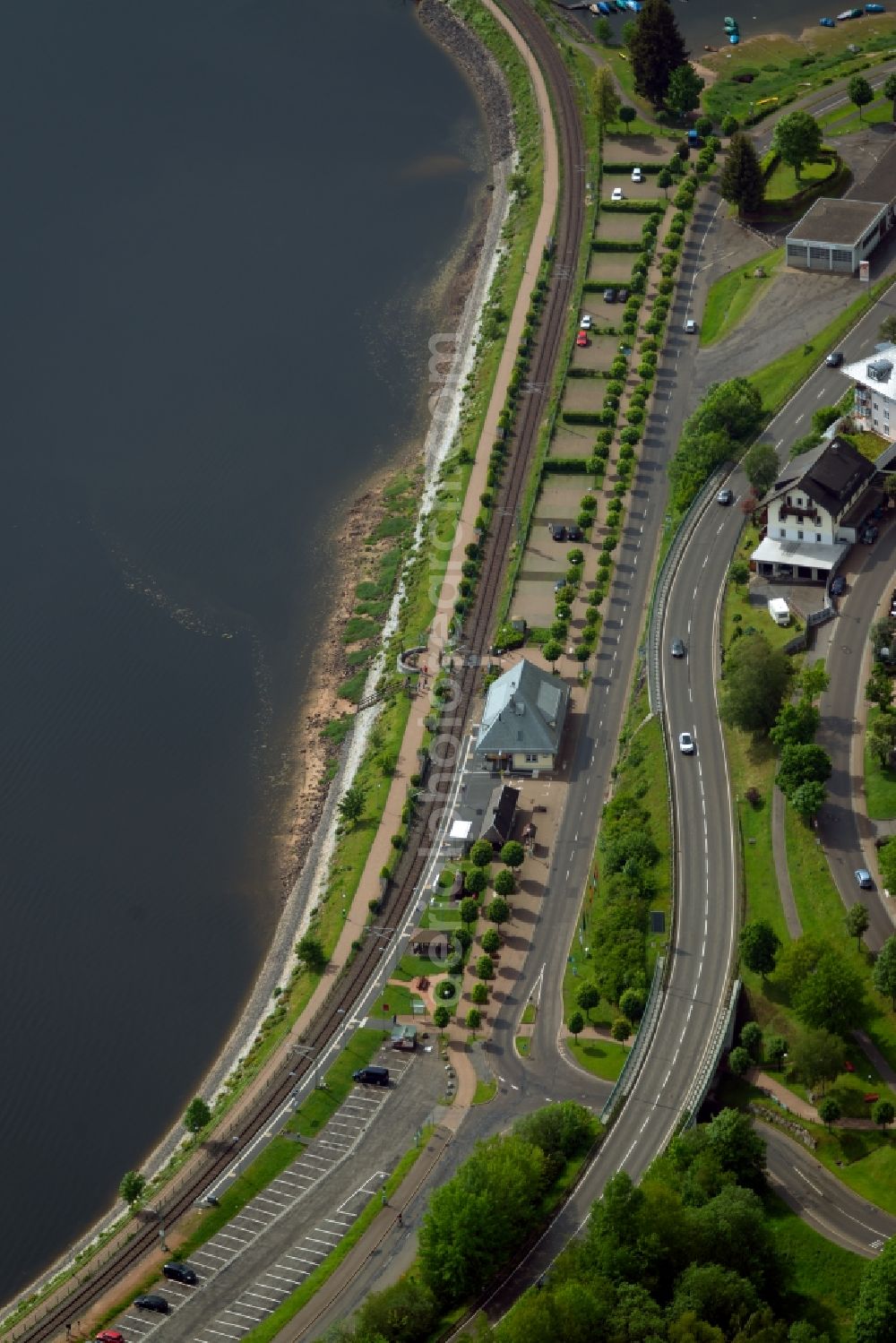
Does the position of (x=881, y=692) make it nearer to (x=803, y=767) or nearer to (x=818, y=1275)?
(x=803, y=767)

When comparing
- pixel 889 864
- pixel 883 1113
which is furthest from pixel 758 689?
pixel 883 1113

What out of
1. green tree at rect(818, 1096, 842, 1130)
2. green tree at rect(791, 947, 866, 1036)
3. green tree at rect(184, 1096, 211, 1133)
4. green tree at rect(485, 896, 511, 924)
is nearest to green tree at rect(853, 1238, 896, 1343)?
green tree at rect(818, 1096, 842, 1130)

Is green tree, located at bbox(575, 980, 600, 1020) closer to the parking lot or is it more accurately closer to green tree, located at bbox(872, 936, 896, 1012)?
the parking lot

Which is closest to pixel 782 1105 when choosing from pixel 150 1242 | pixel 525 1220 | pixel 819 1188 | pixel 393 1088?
pixel 819 1188

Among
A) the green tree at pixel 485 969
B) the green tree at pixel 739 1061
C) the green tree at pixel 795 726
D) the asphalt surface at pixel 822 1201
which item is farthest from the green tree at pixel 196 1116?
the green tree at pixel 795 726

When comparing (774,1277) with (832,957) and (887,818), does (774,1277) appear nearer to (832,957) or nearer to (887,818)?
(832,957)

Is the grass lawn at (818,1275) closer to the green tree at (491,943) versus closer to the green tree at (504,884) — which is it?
the green tree at (491,943)
